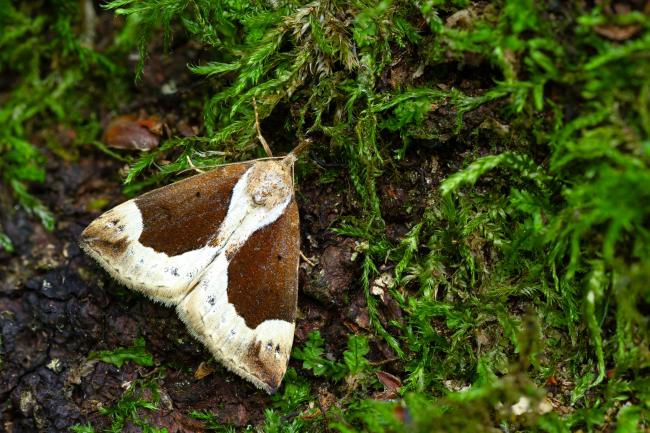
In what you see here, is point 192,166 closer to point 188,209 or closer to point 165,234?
point 188,209

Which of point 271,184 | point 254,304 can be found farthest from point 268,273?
point 271,184

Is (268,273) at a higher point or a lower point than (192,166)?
lower

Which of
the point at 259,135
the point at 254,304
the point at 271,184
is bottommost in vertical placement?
the point at 254,304

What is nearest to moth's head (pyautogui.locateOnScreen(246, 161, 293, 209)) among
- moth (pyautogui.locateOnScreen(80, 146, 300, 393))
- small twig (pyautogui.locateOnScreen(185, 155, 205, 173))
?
moth (pyautogui.locateOnScreen(80, 146, 300, 393))

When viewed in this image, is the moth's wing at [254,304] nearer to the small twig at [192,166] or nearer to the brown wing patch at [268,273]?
the brown wing patch at [268,273]

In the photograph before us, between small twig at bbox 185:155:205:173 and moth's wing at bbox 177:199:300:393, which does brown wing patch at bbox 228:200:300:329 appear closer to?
moth's wing at bbox 177:199:300:393

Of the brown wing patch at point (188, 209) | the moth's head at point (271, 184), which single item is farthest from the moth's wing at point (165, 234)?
the moth's head at point (271, 184)

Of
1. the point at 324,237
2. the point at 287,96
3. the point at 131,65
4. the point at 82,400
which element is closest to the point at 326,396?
the point at 324,237

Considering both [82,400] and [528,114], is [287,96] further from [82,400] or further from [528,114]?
[82,400]
